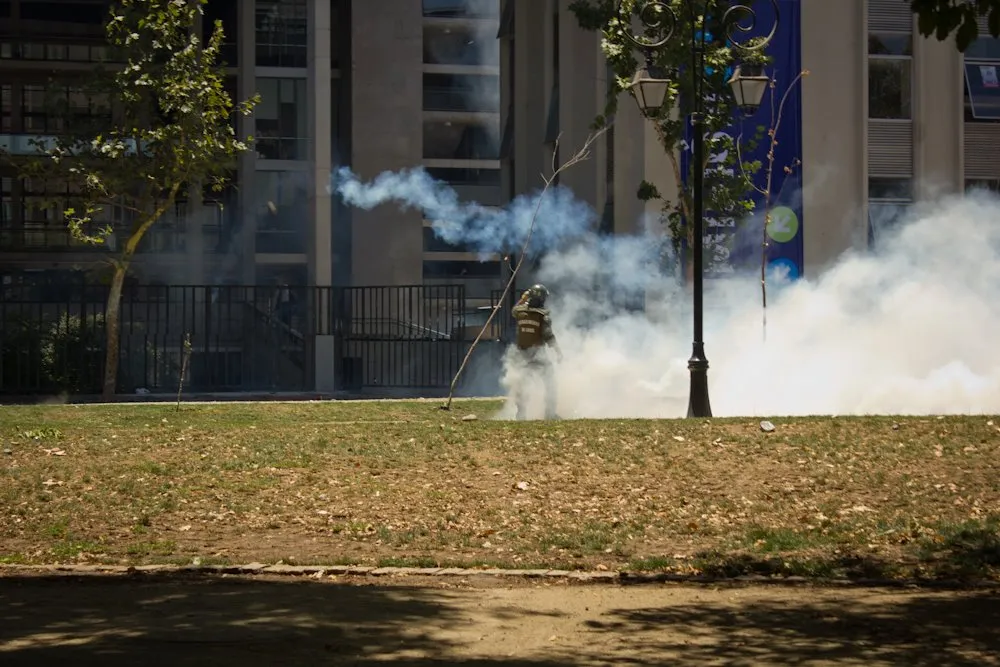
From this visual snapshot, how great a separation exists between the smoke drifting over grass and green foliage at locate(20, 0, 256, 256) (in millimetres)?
7409

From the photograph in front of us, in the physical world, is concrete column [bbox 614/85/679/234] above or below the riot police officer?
above

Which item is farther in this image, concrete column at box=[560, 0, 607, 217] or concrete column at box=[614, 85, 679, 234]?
concrete column at box=[560, 0, 607, 217]

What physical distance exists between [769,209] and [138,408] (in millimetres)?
14867

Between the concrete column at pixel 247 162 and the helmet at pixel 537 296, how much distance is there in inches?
1021

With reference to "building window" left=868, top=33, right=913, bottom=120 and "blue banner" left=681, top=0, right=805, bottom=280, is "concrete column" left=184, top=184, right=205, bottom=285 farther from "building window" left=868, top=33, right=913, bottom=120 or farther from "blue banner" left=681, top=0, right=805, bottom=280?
"building window" left=868, top=33, right=913, bottom=120

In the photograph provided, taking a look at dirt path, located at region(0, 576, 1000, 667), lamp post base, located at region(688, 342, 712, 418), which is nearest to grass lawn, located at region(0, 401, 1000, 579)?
dirt path, located at region(0, 576, 1000, 667)

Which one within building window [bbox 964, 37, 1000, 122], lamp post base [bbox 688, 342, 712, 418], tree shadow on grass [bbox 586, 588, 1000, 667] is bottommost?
tree shadow on grass [bbox 586, 588, 1000, 667]

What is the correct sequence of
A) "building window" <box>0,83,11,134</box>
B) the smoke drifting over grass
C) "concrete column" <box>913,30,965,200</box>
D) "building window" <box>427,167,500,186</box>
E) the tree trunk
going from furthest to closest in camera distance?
"building window" <box>427,167,500,186</box> < "building window" <box>0,83,11,134</box> < "concrete column" <box>913,30,965,200</box> < the tree trunk < the smoke drifting over grass

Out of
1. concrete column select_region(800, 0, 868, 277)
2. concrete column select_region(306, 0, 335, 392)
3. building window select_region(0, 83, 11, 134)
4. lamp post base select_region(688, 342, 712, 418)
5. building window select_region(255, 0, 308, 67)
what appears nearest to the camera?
lamp post base select_region(688, 342, 712, 418)

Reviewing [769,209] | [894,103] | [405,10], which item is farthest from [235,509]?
[405,10]

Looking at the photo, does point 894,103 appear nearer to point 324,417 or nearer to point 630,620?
point 324,417

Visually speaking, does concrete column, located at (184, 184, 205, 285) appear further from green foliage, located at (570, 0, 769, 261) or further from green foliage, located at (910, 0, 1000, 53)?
green foliage, located at (910, 0, 1000, 53)

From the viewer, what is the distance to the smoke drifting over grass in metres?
19.6

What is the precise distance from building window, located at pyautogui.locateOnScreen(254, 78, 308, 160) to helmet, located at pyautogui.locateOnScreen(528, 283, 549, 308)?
28517 mm
